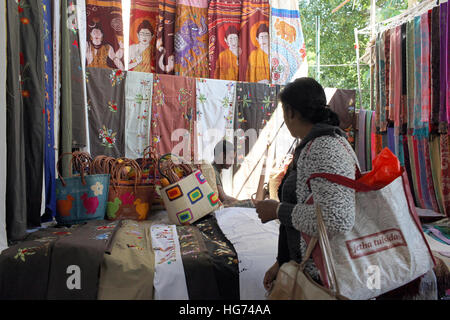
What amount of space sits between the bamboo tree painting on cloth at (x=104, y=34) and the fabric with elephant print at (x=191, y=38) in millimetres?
802

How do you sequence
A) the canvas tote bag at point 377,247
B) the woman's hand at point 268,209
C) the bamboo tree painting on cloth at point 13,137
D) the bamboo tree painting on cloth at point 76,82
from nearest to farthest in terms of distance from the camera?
the canvas tote bag at point 377,247 < the woman's hand at point 268,209 < the bamboo tree painting on cloth at point 13,137 < the bamboo tree painting on cloth at point 76,82

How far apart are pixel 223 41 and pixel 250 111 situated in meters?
1.17

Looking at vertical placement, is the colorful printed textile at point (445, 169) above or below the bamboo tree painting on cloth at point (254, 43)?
below

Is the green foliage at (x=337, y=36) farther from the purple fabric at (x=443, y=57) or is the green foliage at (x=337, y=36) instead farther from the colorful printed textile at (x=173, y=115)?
the purple fabric at (x=443, y=57)

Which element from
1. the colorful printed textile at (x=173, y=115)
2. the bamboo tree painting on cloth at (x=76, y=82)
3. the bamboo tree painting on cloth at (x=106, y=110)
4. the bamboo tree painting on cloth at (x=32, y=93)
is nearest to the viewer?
the bamboo tree painting on cloth at (x=32, y=93)

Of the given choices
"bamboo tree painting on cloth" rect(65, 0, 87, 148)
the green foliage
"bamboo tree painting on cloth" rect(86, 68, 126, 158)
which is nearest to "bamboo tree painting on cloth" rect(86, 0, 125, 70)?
"bamboo tree painting on cloth" rect(86, 68, 126, 158)

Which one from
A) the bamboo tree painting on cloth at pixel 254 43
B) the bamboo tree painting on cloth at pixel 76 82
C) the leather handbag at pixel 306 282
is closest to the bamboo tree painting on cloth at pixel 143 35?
the bamboo tree painting on cloth at pixel 254 43

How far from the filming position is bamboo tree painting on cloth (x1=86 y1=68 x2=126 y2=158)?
401 cm

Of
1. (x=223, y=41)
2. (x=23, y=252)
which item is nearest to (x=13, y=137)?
(x=23, y=252)

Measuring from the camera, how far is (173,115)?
14.3 feet

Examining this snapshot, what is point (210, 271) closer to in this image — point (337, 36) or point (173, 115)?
point (173, 115)

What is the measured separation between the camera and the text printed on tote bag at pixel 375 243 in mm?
1004
